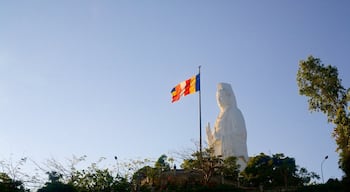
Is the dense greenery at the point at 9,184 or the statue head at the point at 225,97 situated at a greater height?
the statue head at the point at 225,97

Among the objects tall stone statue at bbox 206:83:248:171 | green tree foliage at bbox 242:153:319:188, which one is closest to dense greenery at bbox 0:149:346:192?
green tree foliage at bbox 242:153:319:188

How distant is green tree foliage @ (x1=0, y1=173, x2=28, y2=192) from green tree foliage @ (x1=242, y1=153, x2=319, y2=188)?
16.9m

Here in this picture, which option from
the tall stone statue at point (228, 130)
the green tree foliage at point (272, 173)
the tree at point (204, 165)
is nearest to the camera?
the tree at point (204, 165)

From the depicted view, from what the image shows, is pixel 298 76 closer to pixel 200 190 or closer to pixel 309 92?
pixel 309 92

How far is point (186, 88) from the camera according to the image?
34625 mm

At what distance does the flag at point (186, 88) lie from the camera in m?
34.1

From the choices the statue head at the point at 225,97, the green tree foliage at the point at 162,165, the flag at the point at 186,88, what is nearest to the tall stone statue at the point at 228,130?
the statue head at the point at 225,97

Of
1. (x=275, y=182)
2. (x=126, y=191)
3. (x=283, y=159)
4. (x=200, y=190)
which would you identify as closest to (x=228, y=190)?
(x=200, y=190)

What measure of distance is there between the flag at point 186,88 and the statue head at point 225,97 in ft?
40.7

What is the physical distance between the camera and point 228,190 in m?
26.8

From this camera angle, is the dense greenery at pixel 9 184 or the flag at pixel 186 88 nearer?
the dense greenery at pixel 9 184

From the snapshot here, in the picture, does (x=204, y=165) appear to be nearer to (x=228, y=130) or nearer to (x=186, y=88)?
(x=186, y=88)

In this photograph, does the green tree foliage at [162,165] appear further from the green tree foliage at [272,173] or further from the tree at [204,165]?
the green tree foliage at [272,173]

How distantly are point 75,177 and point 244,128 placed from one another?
76.4 feet
